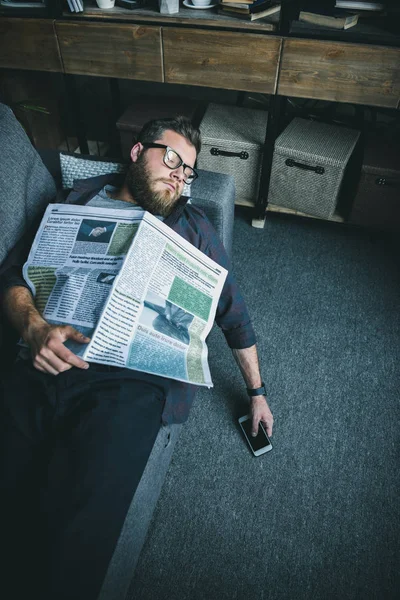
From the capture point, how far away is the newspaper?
95 centimetres

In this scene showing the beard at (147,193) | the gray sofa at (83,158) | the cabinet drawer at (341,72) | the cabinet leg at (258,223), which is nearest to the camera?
the gray sofa at (83,158)

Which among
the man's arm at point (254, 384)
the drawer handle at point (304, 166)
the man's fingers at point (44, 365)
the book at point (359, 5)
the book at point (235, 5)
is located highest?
the book at point (359, 5)

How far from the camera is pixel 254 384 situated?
1268 mm

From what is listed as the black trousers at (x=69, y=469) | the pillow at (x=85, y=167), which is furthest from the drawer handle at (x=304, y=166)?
the black trousers at (x=69, y=469)

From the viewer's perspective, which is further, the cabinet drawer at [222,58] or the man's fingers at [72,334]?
the cabinet drawer at [222,58]

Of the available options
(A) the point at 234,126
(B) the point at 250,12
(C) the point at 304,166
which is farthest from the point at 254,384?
(B) the point at 250,12

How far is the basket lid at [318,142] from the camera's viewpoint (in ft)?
5.59

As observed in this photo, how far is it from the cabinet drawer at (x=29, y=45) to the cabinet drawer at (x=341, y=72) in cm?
94

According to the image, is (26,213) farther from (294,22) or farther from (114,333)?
(294,22)

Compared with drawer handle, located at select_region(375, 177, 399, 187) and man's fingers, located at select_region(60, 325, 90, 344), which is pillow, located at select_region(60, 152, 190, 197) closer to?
man's fingers, located at select_region(60, 325, 90, 344)

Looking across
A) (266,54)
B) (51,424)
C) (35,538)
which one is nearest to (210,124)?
(266,54)

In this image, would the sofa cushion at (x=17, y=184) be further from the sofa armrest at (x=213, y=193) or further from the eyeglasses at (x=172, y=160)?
the eyeglasses at (x=172, y=160)

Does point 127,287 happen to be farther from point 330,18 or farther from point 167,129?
point 330,18

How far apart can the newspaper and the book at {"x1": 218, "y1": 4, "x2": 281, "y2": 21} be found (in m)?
0.95
